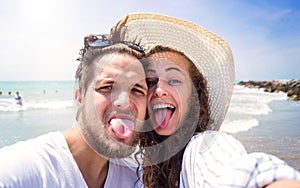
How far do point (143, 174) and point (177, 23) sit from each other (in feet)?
4.54

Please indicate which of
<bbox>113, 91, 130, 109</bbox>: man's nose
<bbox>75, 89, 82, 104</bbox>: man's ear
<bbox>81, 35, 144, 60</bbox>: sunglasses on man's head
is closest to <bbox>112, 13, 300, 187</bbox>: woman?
<bbox>81, 35, 144, 60</bbox>: sunglasses on man's head

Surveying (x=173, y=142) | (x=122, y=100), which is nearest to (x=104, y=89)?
(x=122, y=100)

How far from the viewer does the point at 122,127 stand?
243 cm

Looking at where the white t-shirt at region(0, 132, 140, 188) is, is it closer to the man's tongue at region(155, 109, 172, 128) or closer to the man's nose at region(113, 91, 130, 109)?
the man's nose at region(113, 91, 130, 109)

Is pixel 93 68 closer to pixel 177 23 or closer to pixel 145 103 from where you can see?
pixel 145 103

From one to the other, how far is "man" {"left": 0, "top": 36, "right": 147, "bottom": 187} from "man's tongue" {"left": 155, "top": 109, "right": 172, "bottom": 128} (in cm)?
12

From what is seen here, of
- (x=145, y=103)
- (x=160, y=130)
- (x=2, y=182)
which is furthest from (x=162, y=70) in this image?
(x=2, y=182)

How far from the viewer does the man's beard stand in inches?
94.9

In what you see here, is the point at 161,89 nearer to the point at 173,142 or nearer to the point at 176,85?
the point at 176,85

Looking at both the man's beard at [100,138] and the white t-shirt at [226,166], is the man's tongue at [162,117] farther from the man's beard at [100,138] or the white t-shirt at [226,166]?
the white t-shirt at [226,166]

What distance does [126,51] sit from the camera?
8.23 feet

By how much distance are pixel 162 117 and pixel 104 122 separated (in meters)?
0.47

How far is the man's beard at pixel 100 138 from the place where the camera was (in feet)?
7.91

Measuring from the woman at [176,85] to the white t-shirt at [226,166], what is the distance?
33 cm
